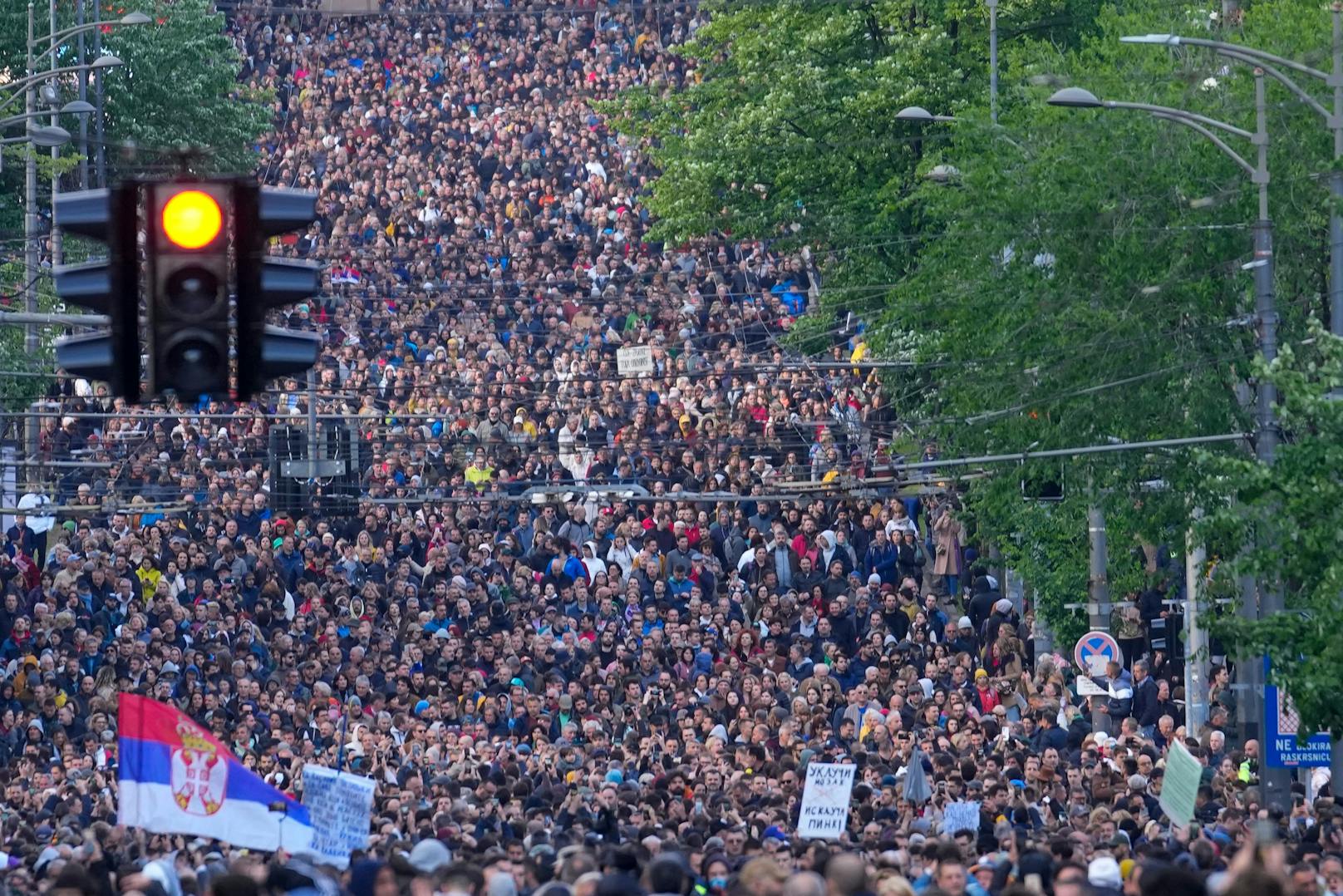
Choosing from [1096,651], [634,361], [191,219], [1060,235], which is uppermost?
[1060,235]

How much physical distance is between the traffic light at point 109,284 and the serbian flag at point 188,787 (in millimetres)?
5764

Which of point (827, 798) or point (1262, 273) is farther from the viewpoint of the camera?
point (1262, 273)

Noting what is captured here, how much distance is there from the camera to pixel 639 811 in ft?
72.9

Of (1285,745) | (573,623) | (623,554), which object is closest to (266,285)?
(1285,745)

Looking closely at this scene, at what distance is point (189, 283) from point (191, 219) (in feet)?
0.89

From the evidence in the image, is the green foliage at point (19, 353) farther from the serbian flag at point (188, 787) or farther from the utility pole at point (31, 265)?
the serbian flag at point (188, 787)

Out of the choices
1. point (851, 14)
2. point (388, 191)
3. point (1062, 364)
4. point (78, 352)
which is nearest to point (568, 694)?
point (1062, 364)

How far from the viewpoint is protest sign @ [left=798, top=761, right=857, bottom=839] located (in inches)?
890

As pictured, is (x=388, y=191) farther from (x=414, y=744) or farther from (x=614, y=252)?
(x=414, y=744)

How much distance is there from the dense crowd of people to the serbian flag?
0.93 feet

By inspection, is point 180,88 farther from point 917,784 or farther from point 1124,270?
point 917,784

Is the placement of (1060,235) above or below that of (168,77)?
below

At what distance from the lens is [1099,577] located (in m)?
34.5

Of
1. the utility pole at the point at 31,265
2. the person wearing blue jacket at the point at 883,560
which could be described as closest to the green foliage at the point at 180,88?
the utility pole at the point at 31,265
